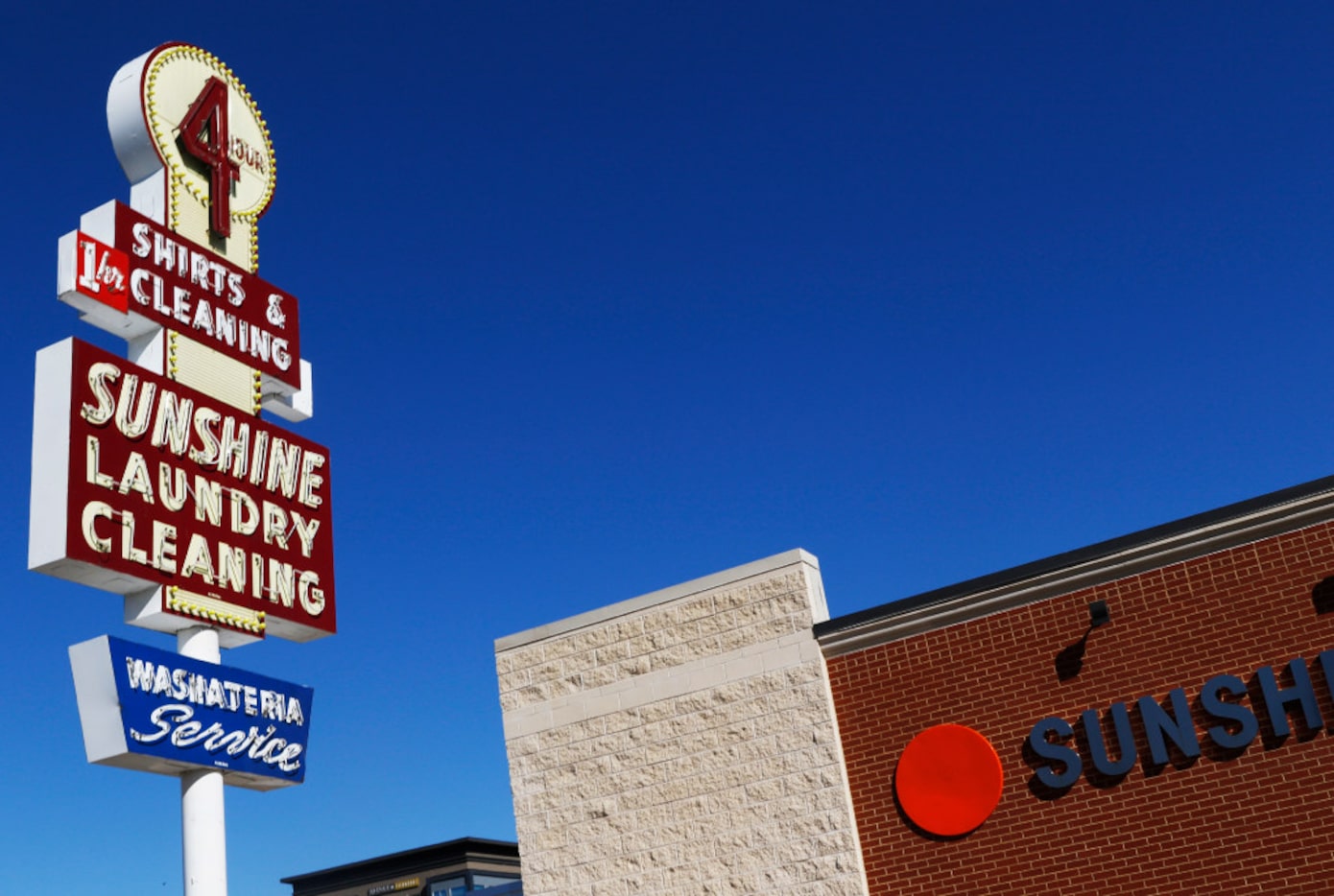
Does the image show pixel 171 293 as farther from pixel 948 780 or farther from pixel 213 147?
pixel 948 780

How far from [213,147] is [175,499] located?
635 centimetres

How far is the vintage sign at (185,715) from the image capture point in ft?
55.7

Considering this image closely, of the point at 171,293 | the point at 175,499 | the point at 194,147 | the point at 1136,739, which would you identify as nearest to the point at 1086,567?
the point at 1136,739

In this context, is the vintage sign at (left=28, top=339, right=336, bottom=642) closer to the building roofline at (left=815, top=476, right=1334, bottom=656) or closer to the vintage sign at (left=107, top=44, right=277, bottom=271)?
the vintage sign at (left=107, top=44, right=277, bottom=271)

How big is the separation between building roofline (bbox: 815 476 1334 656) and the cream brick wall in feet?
2.56

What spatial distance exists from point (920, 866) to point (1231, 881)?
337 centimetres

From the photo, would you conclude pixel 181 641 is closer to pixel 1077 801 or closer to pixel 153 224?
pixel 153 224

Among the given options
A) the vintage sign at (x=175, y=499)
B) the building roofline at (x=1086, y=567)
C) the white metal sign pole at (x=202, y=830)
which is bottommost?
the white metal sign pole at (x=202, y=830)

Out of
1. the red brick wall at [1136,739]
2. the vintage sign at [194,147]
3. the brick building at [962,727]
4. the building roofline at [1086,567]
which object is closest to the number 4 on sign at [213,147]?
the vintage sign at [194,147]

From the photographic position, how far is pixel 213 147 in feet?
73.9

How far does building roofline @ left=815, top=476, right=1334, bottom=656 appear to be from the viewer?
50.8 ft

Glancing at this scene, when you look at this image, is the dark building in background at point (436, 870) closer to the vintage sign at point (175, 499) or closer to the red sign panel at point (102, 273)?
the vintage sign at point (175, 499)

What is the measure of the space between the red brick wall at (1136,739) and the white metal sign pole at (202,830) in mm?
8025

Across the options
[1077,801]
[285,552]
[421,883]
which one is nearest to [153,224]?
[285,552]
